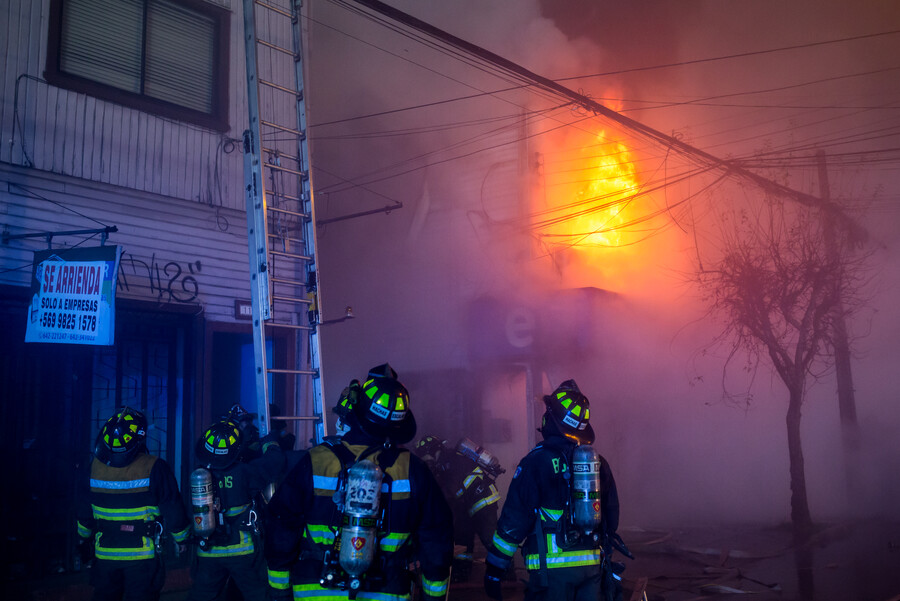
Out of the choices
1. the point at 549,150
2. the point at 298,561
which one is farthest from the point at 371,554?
the point at 549,150

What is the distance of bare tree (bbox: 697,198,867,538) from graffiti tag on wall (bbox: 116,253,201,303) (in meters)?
9.84

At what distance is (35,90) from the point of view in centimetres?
731

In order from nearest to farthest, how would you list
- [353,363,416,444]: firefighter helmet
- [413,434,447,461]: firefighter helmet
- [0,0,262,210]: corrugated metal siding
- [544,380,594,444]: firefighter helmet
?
[353,363,416,444]: firefighter helmet → [544,380,594,444]: firefighter helmet → [0,0,262,210]: corrugated metal siding → [413,434,447,461]: firefighter helmet

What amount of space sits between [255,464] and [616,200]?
14.1 metres

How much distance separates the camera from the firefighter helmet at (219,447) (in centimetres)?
530

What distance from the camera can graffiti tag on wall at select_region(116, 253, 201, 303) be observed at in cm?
781

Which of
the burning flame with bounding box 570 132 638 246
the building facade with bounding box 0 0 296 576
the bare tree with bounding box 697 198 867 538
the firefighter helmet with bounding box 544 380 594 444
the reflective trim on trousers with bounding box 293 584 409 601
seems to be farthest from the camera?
the burning flame with bounding box 570 132 638 246

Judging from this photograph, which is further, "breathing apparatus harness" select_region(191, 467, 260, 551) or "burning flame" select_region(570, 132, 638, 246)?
"burning flame" select_region(570, 132, 638, 246)

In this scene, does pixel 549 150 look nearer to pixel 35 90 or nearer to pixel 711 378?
pixel 711 378

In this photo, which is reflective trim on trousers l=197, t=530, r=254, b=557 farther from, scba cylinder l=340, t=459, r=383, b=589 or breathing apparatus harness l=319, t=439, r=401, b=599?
scba cylinder l=340, t=459, r=383, b=589

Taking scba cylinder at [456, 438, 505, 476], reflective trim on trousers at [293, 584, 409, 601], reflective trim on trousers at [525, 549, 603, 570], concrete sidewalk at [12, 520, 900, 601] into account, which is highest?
scba cylinder at [456, 438, 505, 476]

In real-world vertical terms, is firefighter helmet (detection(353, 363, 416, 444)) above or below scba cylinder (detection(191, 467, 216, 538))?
above

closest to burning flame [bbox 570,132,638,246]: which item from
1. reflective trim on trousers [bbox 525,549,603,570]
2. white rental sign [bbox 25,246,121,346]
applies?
white rental sign [bbox 25,246,121,346]

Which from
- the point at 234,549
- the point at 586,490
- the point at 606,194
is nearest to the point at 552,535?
the point at 586,490
